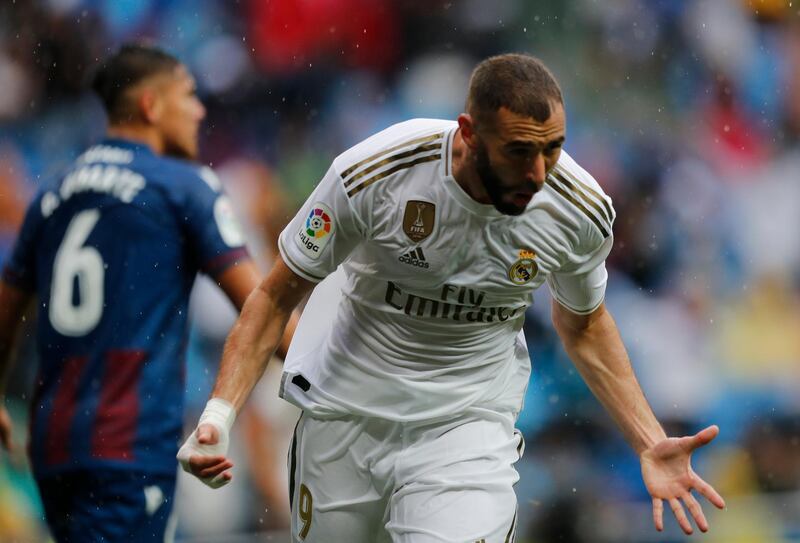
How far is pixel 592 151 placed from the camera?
22.7 ft

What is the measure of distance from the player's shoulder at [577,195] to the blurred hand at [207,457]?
1003 millimetres

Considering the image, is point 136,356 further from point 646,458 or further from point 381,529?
point 646,458

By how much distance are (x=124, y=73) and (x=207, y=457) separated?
215 centimetres

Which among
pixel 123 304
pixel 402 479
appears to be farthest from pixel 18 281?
pixel 402 479

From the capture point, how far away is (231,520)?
623 centimetres

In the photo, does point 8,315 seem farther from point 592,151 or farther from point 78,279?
point 592,151

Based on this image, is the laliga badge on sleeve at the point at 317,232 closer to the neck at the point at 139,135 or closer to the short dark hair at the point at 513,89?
the short dark hair at the point at 513,89

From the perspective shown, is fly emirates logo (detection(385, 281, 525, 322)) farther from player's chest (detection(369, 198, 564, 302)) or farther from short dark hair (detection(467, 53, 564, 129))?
short dark hair (detection(467, 53, 564, 129))

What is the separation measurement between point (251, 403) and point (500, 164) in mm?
3593

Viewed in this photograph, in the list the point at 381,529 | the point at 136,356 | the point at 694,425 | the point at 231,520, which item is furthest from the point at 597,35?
the point at 381,529

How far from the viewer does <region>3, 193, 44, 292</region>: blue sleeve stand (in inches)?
173

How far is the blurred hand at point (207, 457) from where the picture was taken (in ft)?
9.45

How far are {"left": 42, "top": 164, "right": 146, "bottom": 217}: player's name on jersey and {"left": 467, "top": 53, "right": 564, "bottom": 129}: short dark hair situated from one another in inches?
63.0

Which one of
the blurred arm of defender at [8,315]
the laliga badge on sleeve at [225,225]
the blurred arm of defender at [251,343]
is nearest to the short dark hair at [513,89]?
the blurred arm of defender at [251,343]
